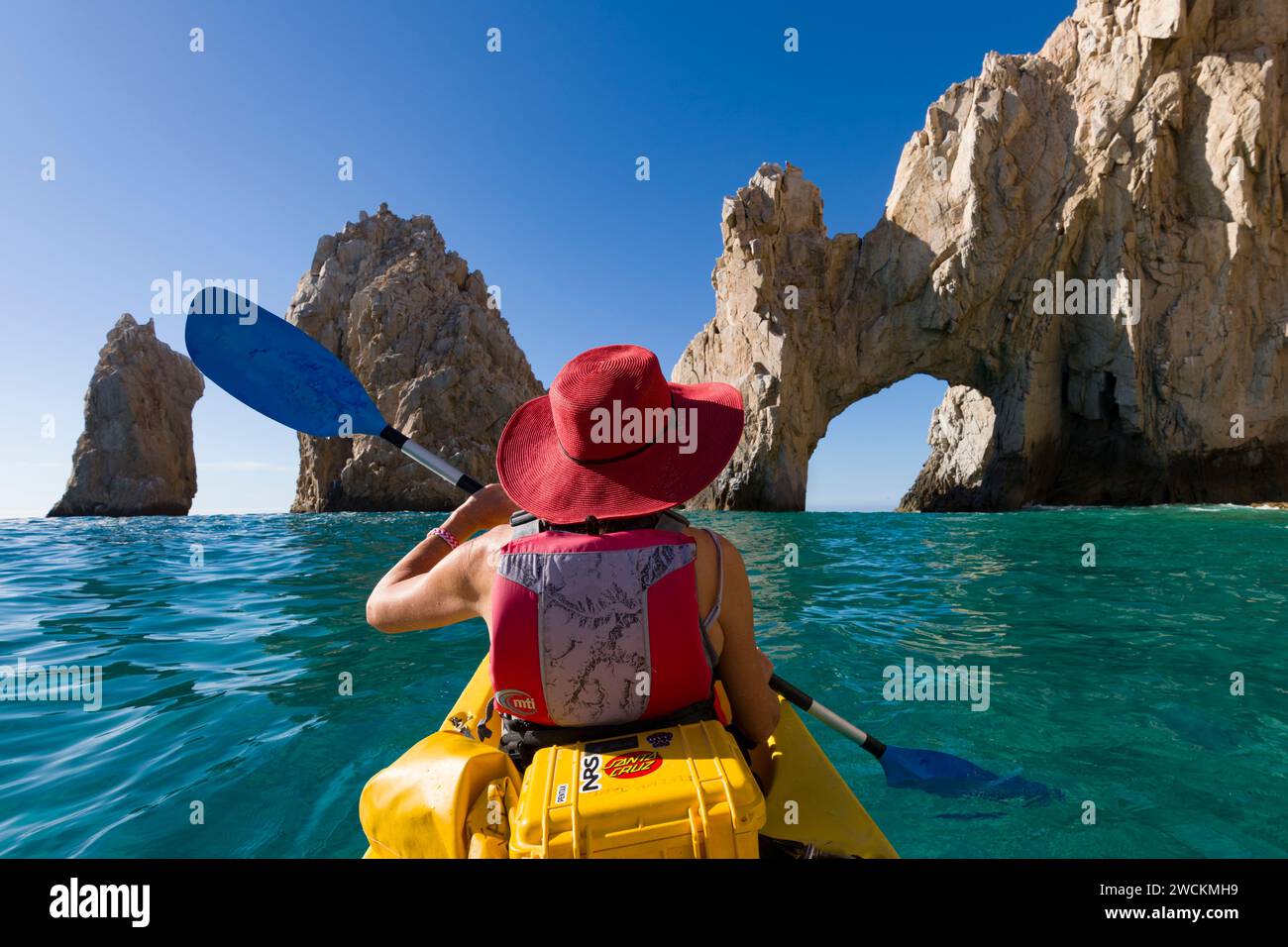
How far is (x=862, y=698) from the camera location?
3.93 m

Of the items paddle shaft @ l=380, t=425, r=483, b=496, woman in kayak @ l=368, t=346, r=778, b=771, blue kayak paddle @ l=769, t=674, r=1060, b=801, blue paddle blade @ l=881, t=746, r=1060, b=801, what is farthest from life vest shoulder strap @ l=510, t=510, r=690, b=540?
blue paddle blade @ l=881, t=746, r=1060, b=801

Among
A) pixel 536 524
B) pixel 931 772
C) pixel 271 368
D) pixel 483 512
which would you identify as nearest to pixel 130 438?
pixel 271 368

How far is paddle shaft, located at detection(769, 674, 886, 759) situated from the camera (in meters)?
2.91

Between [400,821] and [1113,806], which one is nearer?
[400,821]

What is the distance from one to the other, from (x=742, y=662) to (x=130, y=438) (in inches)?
2795

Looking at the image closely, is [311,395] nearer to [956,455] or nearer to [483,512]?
[483,512]

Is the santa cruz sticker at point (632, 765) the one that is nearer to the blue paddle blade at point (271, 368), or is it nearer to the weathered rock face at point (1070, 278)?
the blue paddle blade at point (271, 368)

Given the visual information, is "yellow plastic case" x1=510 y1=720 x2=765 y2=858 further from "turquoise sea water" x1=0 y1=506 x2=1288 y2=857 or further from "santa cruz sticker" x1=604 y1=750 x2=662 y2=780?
"turquoise sea water" x1=0 y1=506 x2=1288 y2=857

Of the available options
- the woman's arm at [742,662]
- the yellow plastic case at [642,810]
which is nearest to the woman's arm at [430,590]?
the yellow plastic case at [642,810]

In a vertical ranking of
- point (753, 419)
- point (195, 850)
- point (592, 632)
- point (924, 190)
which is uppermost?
point (924, 190)

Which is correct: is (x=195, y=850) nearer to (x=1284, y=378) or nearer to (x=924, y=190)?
(x=924, y=190)

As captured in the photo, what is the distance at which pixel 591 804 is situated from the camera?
1.21 m
